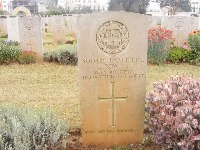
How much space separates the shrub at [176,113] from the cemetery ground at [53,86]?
2.30 ft

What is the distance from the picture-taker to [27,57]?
10570 mm

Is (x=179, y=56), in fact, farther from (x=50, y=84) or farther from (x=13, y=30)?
(x=13, y=30)

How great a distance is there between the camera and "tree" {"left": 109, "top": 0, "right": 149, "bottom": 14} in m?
47.2

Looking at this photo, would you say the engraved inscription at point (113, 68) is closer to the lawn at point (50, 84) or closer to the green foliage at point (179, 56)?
Result: the lawn at point (50, 84)

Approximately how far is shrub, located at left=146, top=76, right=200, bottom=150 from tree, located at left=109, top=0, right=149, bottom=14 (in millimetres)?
43710

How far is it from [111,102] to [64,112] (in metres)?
1.82

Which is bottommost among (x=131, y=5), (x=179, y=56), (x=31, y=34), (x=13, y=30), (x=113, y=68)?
(x=179, y=56)

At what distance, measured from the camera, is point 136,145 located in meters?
4.32

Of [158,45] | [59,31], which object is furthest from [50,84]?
[59,31]

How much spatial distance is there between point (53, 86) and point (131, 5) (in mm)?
41957

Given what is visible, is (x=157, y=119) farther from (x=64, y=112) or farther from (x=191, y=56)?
(x=191, y=56)

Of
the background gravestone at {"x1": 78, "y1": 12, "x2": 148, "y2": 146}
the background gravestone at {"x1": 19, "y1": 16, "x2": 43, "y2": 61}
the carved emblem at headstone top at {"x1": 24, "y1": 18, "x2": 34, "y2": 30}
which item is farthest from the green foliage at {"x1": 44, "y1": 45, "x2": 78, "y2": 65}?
the background gravestone at {"x1": 78, "y1": 12, "x2": 148, "y2": 146}

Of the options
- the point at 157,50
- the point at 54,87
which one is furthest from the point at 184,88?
the point at 157,50

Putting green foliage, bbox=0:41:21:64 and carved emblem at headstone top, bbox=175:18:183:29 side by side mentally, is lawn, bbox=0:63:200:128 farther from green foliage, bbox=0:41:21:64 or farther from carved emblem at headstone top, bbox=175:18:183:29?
carved emblem at headstone top, bbox=175:18:183:29
